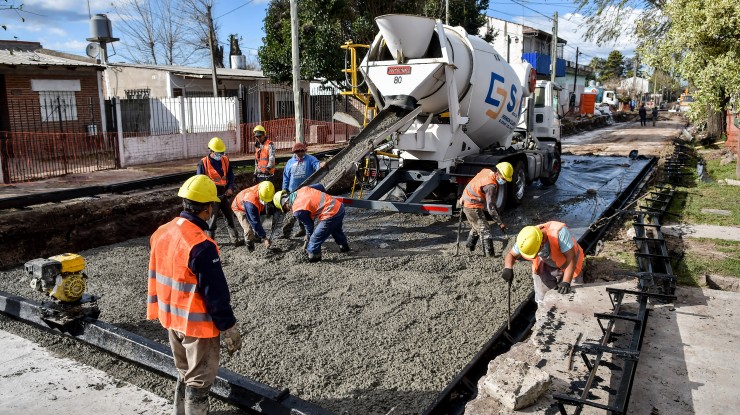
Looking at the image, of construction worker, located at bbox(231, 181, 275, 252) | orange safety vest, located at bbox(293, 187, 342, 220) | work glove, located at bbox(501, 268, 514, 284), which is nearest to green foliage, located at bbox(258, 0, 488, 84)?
construction worker, located at bbox(231, 181, 275, 252)

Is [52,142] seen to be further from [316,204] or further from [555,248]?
[555,248]

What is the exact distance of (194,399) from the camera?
345cm

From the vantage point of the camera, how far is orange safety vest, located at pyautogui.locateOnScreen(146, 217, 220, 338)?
3.22 meters

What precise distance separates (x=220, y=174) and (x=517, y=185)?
225 inches

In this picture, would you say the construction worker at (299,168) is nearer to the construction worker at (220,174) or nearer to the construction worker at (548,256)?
the construction worker at (220,174)

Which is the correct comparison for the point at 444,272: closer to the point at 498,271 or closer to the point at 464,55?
the point at 498,271

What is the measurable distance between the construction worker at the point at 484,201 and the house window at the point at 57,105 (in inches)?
550

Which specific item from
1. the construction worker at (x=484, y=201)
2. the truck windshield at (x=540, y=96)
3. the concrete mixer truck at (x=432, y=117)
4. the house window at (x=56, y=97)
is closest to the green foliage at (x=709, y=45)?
the truck windshield at (x=540, y=96)

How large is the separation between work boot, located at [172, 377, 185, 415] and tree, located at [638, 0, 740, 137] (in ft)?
37.5

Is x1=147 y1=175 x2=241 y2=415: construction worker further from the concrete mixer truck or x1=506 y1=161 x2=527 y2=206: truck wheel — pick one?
x1=506 y1=161 x2=527 y2=206: truck wheel

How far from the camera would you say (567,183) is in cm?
1369

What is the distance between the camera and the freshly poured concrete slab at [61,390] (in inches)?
155

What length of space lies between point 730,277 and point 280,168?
9917 millimetres

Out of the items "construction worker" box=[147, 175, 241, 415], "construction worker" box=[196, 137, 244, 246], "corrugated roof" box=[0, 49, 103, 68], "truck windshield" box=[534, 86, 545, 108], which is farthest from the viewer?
"corrugated roof" box=[0, 49, 103, 68]
